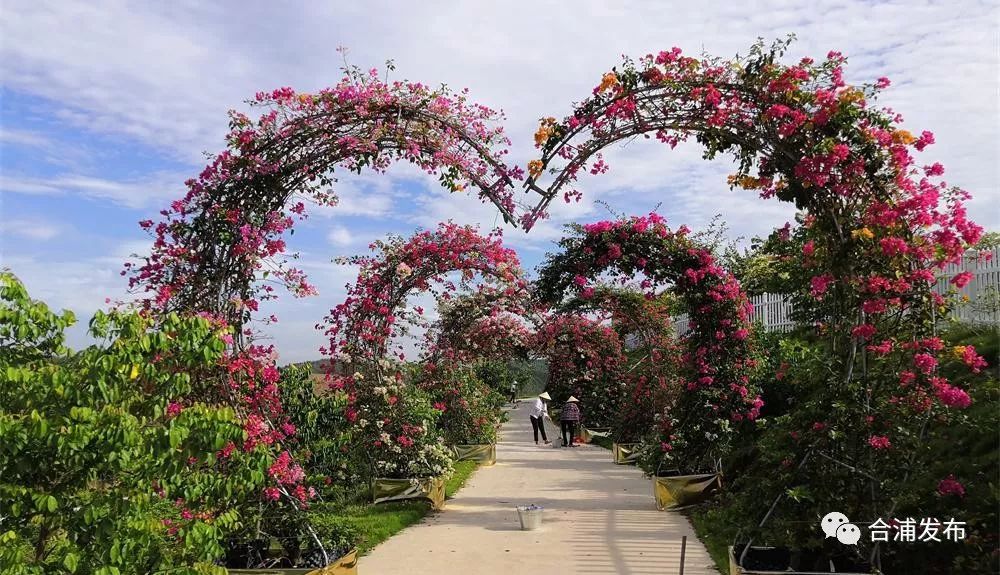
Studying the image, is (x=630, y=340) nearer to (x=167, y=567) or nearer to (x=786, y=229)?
(x=786, y=229)

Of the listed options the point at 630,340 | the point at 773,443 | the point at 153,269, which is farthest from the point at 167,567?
the point at 630,340

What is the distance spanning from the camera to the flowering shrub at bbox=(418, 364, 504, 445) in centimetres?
1291

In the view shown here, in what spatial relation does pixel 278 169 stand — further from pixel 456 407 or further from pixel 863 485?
pixel 456 407

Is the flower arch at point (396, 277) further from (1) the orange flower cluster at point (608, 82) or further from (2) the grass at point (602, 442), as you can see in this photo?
(2) the grass at point (602, 442)

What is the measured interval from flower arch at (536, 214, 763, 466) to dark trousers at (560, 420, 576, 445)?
290 inches

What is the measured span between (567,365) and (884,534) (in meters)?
13.8

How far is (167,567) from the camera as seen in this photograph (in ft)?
10.4

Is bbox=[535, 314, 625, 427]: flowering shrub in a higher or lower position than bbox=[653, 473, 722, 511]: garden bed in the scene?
higher

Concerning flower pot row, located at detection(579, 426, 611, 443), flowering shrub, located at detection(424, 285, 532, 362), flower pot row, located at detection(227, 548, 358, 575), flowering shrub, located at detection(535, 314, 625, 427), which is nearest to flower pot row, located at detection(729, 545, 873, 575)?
flower pot row, located at detection(227, 548, 358, 575)

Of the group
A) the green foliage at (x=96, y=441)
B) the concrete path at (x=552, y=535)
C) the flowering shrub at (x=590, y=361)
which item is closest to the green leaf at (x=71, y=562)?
the green foliage at (x=96, y=441)

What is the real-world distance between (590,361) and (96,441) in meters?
14.8

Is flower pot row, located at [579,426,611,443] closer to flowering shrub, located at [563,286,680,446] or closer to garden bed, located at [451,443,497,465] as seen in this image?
flowering shrub, located at [563,286,680,446]

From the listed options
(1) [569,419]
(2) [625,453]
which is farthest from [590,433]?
(2) [625,453]

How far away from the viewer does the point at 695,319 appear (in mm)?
8227
